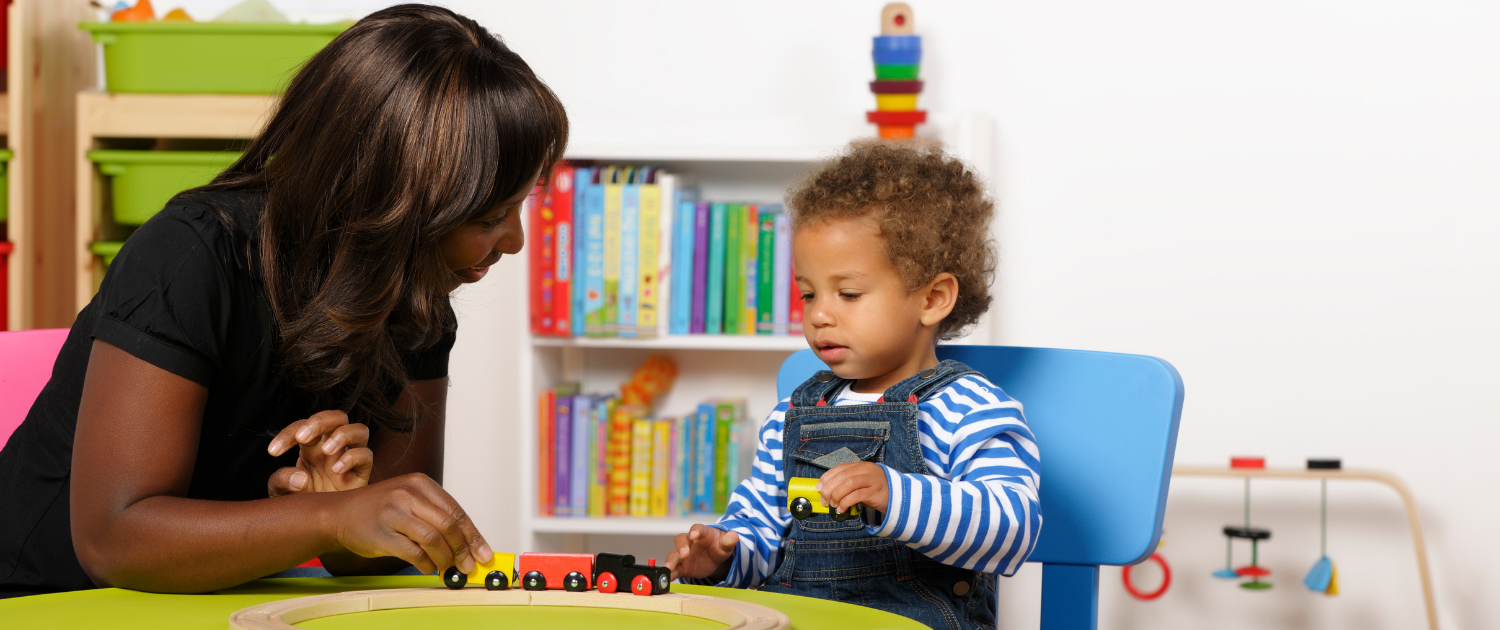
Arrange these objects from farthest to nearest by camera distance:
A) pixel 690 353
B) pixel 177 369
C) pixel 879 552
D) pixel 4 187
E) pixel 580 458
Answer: pixel 690 353 → pixel 580 458 → pixel 4 187 → pixel 879 552 → pixel 177 369

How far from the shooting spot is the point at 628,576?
797 millimetres

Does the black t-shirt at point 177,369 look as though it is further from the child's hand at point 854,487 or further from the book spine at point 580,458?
the book spine at point 580,458

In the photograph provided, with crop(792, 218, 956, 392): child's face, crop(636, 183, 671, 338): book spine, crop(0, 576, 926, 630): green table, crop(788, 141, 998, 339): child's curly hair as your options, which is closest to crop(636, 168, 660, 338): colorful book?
crop(636, 183, 671, 338): book spine

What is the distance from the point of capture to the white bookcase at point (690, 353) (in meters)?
2.19

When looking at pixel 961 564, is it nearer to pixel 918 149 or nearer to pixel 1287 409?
pixel 918 149

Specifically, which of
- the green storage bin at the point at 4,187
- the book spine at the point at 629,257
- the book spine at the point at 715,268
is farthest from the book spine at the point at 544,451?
the green storage bin at the point at 4,187

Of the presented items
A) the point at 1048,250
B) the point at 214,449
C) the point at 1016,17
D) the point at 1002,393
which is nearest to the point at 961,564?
the point at 1002,393

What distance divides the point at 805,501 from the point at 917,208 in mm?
→ 419

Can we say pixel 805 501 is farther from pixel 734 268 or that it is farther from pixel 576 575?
pixel 734 268

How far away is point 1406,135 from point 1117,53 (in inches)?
21.8

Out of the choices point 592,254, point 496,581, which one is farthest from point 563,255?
point 496,581

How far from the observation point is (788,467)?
1.19m

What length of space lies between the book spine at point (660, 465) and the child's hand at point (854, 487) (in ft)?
4.42

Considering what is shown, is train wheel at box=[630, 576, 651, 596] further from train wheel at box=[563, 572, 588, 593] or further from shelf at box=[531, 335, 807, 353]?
shelf at box=[531, 335, 807, 353]
